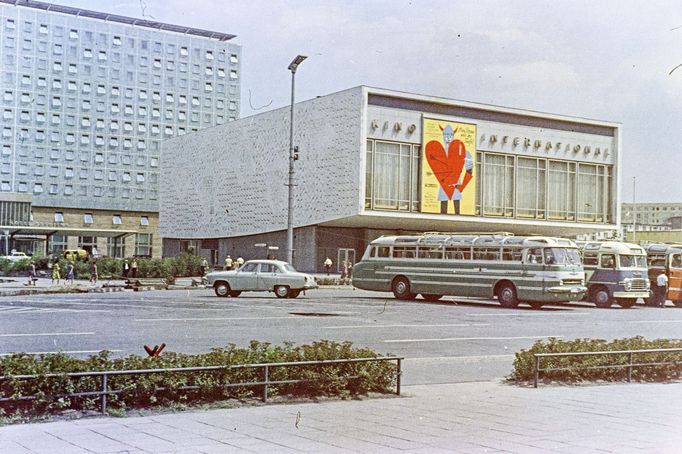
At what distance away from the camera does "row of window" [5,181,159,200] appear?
6794cm

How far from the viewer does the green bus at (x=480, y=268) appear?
2855 cm

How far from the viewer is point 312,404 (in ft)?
34.2

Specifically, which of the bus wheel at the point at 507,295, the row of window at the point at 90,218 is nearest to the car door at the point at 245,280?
the bus wheel at the point at 507,295

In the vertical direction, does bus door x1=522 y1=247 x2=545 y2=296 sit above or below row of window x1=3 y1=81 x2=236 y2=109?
below

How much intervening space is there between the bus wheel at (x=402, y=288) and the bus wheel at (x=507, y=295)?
3845 millimetres

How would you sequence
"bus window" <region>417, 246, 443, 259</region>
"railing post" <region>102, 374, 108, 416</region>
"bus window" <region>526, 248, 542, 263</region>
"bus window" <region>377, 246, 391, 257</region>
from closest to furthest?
"railing post" <region>102, 374, 108, 416</region> → "bus window" <region>526, 248, 542, 263</region> → "bus window" <region>417, 246, 443, 259</region> → "bus window" <region>377, 246, 391, 257</region>

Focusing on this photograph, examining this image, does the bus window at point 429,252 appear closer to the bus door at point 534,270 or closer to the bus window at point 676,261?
the bus door at point 534,270

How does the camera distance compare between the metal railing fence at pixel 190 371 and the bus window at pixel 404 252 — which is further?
the bus window at pixel 404 252

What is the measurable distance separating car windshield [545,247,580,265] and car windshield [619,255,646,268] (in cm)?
354

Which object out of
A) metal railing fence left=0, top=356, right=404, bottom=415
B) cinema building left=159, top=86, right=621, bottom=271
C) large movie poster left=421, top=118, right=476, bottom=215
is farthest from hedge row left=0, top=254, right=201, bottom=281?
metal railing fence left=0, top=356, right=404, bottom=415

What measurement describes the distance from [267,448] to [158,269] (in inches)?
1526

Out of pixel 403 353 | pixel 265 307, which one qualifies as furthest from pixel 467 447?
pixel 265 307

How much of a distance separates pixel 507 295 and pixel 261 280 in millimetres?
9119

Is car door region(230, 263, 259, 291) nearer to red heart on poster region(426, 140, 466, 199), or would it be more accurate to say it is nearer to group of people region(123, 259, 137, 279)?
group of people region(123, 259, 137, 279)
